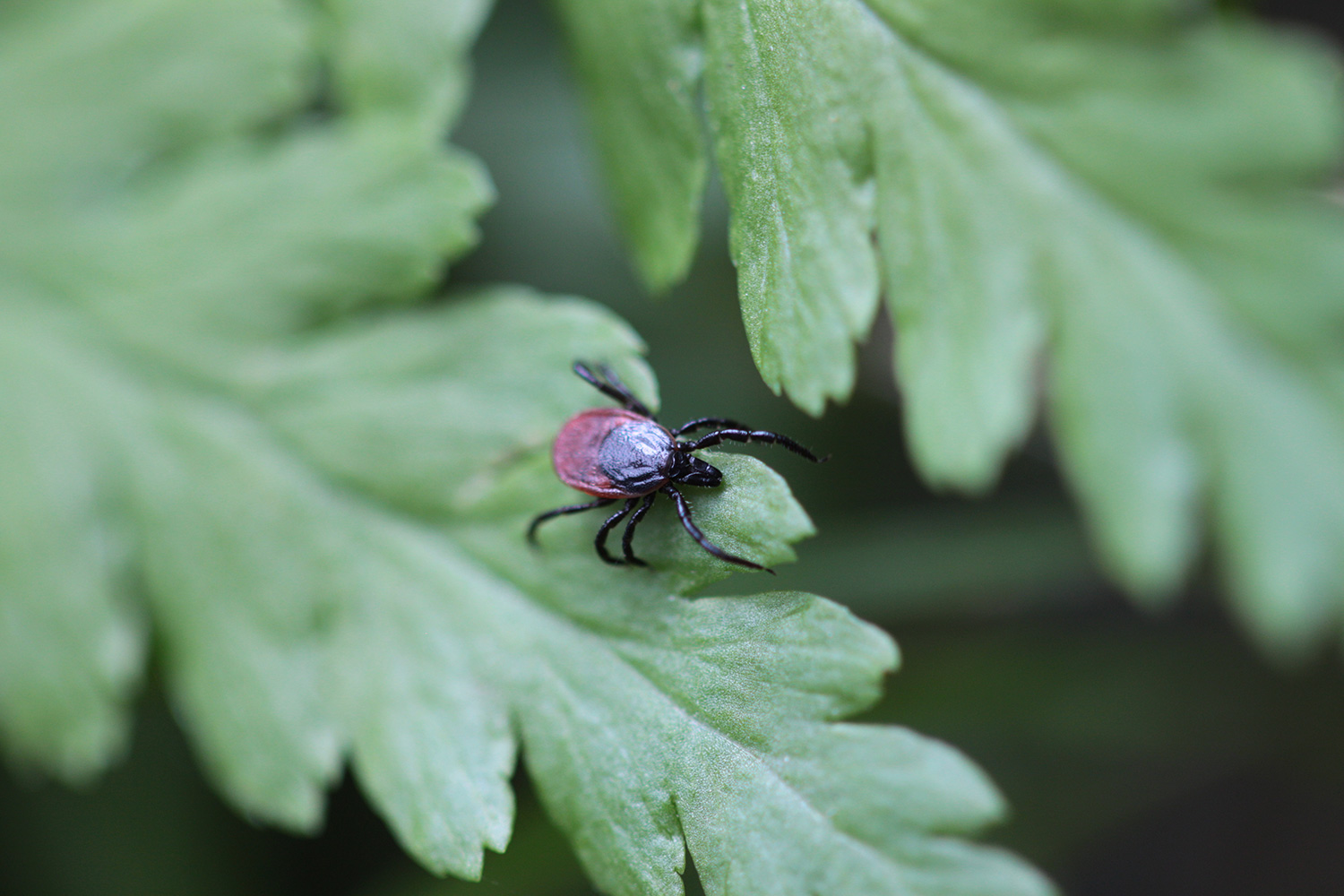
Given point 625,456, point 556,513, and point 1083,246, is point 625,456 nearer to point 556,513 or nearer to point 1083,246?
point 556,513

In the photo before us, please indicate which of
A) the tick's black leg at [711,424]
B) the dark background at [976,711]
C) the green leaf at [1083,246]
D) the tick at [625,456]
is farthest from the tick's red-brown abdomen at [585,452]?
the dark background at [976,711]

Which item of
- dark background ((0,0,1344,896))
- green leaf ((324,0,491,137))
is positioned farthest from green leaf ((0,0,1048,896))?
dark background ((0,0,1344,896))

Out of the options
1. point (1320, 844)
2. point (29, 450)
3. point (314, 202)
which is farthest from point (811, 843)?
point (1320, 844)

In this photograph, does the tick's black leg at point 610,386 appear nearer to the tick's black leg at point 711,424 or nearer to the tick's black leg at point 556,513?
the tick's black leg at point 711,424

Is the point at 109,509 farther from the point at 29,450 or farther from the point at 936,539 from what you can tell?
the point at 936,539

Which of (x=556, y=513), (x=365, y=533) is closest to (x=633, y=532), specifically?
(x=556, y=513)

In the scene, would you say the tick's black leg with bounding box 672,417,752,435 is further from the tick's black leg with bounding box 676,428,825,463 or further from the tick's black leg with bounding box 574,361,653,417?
the tick's black leg with bounding box 574,361,653,417

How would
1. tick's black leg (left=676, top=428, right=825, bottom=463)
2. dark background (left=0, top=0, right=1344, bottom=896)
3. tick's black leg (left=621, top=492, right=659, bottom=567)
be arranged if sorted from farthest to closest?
dark background (left=0, top=0, right=1344, bottom=896), tick's black leg (left=676, top=428, right=825, bottom=463), tick's black leg (left=621, top=492, right=659, bottom=567)
